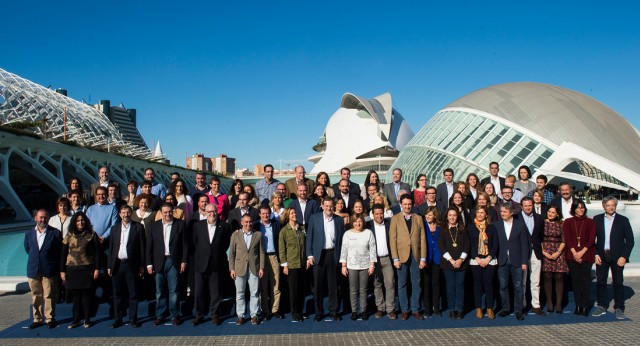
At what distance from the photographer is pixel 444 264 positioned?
5.91 metres

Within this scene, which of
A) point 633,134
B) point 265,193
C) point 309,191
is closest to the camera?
point 309,191

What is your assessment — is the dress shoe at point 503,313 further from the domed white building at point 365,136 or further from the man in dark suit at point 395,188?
the domed white building at point 365,136

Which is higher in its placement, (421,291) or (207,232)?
(207,232)

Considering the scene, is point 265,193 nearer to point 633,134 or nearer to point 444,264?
point 444,264

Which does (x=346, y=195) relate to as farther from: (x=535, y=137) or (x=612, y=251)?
(x=535, y=137)

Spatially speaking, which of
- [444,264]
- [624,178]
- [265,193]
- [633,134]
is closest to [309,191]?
[265,193]

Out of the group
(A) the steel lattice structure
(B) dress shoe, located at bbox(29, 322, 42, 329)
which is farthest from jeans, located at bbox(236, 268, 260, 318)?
(A) the steel lattice structure

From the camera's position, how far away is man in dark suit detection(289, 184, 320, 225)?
22.1 ft

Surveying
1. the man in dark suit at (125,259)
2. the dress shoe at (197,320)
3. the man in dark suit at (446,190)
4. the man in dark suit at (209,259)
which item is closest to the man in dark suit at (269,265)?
the man in dark suit at (209,259)

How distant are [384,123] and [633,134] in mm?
41156

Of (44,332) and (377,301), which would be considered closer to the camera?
(44,332)

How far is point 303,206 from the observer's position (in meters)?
6.83

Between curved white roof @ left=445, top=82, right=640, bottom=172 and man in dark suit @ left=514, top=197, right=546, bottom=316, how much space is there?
15.2 meters

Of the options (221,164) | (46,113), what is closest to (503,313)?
(46,113)
